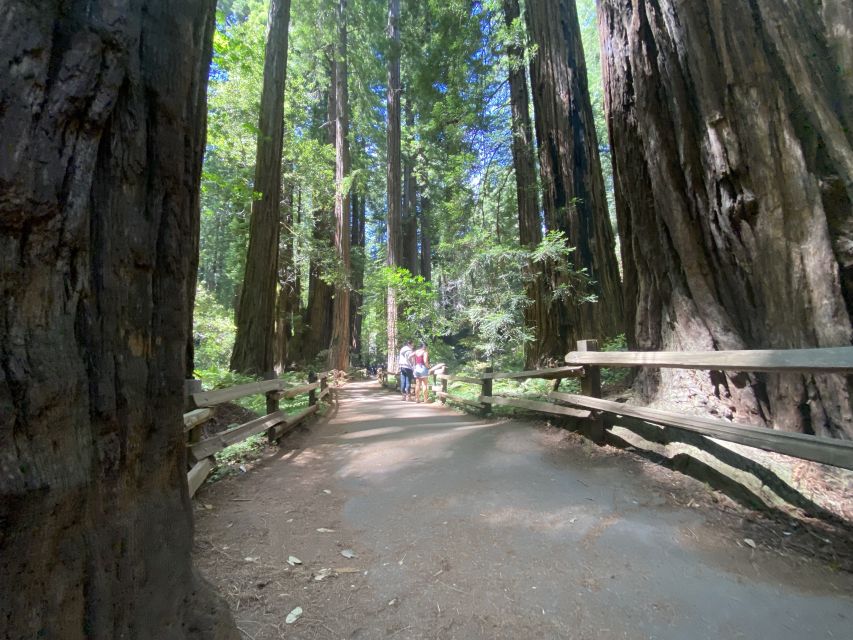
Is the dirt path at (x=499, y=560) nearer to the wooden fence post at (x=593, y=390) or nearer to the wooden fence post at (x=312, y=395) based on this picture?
the wooden fence post at (x=593, y=390)

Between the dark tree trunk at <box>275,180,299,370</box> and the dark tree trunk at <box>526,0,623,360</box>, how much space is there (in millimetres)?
11098

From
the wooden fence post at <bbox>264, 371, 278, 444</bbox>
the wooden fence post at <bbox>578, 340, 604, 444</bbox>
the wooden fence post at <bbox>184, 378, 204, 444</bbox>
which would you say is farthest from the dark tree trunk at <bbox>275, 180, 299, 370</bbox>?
the wooden fence post at <bbox>578, 340, 604, 444</bbox>

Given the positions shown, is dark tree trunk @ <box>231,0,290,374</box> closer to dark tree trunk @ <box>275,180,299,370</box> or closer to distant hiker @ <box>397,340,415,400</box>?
distant hiker @ <box>397,340,415,400</box>

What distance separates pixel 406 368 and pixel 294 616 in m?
11.4

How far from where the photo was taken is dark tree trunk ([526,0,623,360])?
8430mm

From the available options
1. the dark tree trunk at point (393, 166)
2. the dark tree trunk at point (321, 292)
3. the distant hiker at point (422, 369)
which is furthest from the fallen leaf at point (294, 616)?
Result: the dark tree trunk at point (321, 292)

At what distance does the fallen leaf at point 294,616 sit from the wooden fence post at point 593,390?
12.8 ft

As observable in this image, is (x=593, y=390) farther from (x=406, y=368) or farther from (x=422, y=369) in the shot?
(x=406, y=368)

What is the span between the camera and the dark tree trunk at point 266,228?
33.0 feet

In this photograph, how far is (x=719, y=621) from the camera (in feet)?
7.57

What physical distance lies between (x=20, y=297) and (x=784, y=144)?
522 cm

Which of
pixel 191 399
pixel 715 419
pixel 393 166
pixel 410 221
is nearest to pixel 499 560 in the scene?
pixel 715 419

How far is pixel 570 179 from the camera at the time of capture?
29.0 ft

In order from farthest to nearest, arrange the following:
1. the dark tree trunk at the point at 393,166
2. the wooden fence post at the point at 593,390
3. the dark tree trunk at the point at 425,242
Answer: the dark tree trunk at the point at 425,242, the dark tree trunk at the point at 393,166, the wooden fence post at the point at 593,390
